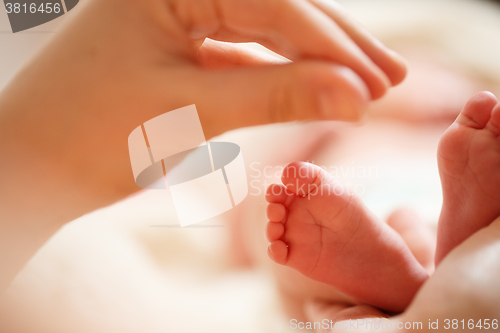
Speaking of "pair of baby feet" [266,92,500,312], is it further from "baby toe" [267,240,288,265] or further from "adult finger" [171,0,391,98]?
"adult finger" [171,0,391,98]

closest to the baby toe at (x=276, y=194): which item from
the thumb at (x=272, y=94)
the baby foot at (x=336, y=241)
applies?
the baby foot at (x=336, y=241)

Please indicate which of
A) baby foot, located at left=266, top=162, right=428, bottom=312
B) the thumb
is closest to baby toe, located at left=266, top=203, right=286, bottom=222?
baby foot, located at left=266, top=162, right=428, bottom=312

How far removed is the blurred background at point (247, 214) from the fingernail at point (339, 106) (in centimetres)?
7

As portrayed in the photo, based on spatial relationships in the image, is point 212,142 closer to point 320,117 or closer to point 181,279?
point 320,117

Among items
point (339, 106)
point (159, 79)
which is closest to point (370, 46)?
point (339, 106)

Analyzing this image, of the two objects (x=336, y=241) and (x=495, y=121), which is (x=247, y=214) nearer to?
(x=336, y=241)

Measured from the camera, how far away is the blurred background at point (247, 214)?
39cm

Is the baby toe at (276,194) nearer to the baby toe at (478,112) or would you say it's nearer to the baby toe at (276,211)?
the baby toe at (276,211)

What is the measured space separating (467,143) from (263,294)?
306 millimetres

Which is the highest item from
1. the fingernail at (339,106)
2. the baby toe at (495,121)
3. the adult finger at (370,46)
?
the adult finger at (370,46)

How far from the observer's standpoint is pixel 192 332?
0.42 metres

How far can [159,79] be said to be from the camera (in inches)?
10.9

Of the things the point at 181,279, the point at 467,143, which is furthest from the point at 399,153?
the point at 181,279

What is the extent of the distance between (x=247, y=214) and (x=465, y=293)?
0.35 m
